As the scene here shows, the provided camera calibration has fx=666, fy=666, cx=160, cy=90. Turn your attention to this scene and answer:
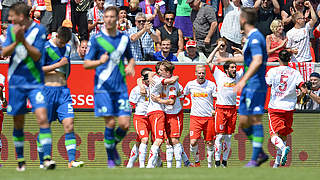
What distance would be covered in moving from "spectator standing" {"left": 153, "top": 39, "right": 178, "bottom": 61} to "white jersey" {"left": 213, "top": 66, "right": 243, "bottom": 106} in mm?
1504

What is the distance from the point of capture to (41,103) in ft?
35.7

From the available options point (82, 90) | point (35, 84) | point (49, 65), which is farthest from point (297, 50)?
point (35, 84)

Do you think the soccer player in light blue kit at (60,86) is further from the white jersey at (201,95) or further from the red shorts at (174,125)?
the white jersey at (201,95)

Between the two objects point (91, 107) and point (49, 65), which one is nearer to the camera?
point (49, 65)

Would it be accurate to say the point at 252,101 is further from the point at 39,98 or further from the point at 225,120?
the point at 225,120

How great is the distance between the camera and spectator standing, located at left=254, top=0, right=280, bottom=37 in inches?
750

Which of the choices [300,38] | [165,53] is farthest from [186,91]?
[300,38]

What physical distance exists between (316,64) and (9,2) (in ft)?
28.9

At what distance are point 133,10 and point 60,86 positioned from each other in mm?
6091

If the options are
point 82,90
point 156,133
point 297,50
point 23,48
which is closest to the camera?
point 23,48

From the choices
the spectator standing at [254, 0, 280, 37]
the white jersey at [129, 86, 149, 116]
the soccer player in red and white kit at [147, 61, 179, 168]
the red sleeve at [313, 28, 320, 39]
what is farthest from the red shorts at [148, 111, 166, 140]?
the red sleeve at [313, 28, 320, 39]

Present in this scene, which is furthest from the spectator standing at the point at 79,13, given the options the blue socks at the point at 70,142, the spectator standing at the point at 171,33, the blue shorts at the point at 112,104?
the blue shorts at the point at 112,104

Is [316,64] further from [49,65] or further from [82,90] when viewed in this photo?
[49,65]

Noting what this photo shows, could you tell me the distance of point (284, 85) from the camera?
15.5m
